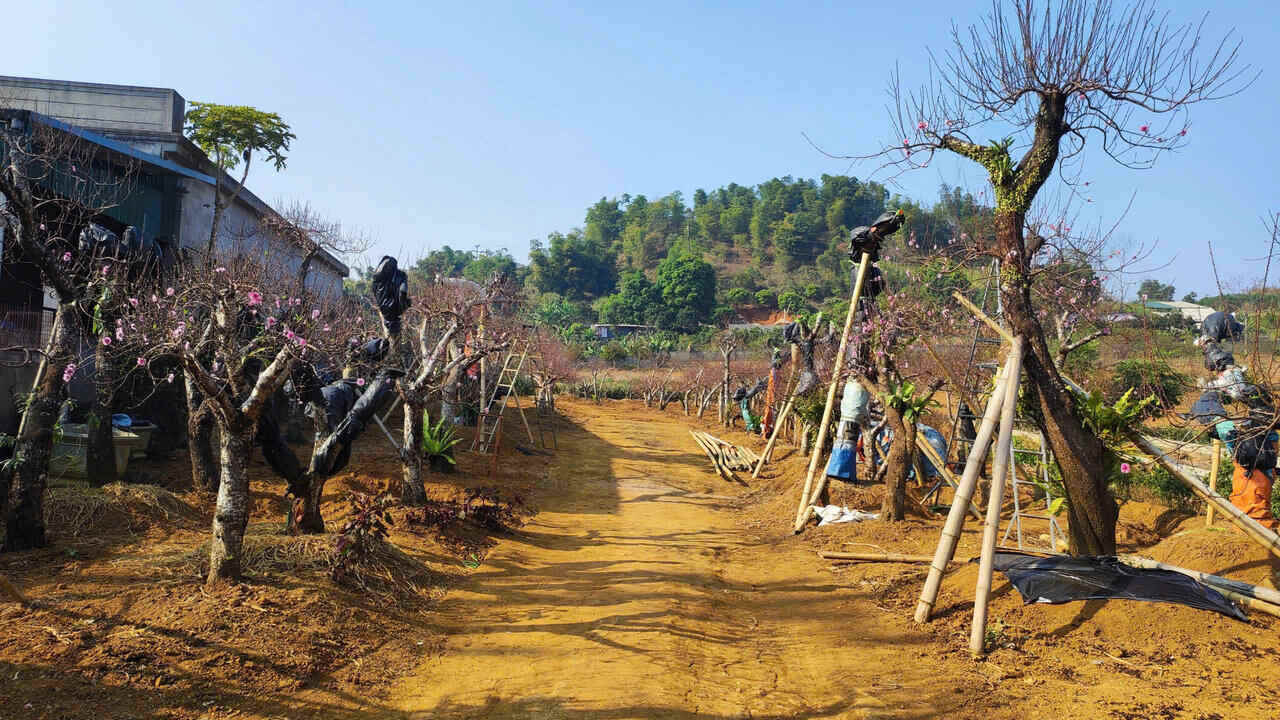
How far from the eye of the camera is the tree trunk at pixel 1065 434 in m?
5.99

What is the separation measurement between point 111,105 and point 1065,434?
19251 millimetres

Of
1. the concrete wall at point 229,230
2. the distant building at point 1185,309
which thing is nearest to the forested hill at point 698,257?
the distant building at point 1185,309

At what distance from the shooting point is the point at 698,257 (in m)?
69.9

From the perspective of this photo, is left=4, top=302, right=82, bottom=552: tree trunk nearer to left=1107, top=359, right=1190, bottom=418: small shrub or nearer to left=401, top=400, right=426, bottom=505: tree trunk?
left=401, top=400, right=426, bottom=505: tree trunk

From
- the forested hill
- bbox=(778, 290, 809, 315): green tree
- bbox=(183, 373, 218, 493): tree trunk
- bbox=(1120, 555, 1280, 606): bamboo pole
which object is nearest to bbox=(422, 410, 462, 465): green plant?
bbox=(183, 373, 218, 493): tree trunk

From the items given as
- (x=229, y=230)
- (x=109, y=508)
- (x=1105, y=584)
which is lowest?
(x=109, y=508)

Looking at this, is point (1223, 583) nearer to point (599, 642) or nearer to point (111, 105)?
point (599, 642)

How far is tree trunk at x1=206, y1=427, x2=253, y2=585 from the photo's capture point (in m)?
5.52

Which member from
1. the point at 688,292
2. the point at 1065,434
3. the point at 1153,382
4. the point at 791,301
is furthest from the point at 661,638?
the point at 688,292

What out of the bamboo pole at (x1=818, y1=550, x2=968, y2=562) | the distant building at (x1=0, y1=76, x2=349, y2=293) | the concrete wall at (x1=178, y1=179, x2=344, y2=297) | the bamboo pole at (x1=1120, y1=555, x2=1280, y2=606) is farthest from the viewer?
the concrete wall at (x1=178, y1=179, x2=344, y2=297)

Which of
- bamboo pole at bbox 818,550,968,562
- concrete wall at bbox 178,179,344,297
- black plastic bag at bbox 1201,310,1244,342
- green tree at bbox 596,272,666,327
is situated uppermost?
green tree at bbox 596,272,666,327

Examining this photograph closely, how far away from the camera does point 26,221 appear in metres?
5.86

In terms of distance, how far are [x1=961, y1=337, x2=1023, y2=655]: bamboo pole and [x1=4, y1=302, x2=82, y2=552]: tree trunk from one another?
24.7 feet

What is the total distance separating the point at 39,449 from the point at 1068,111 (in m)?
9.23
